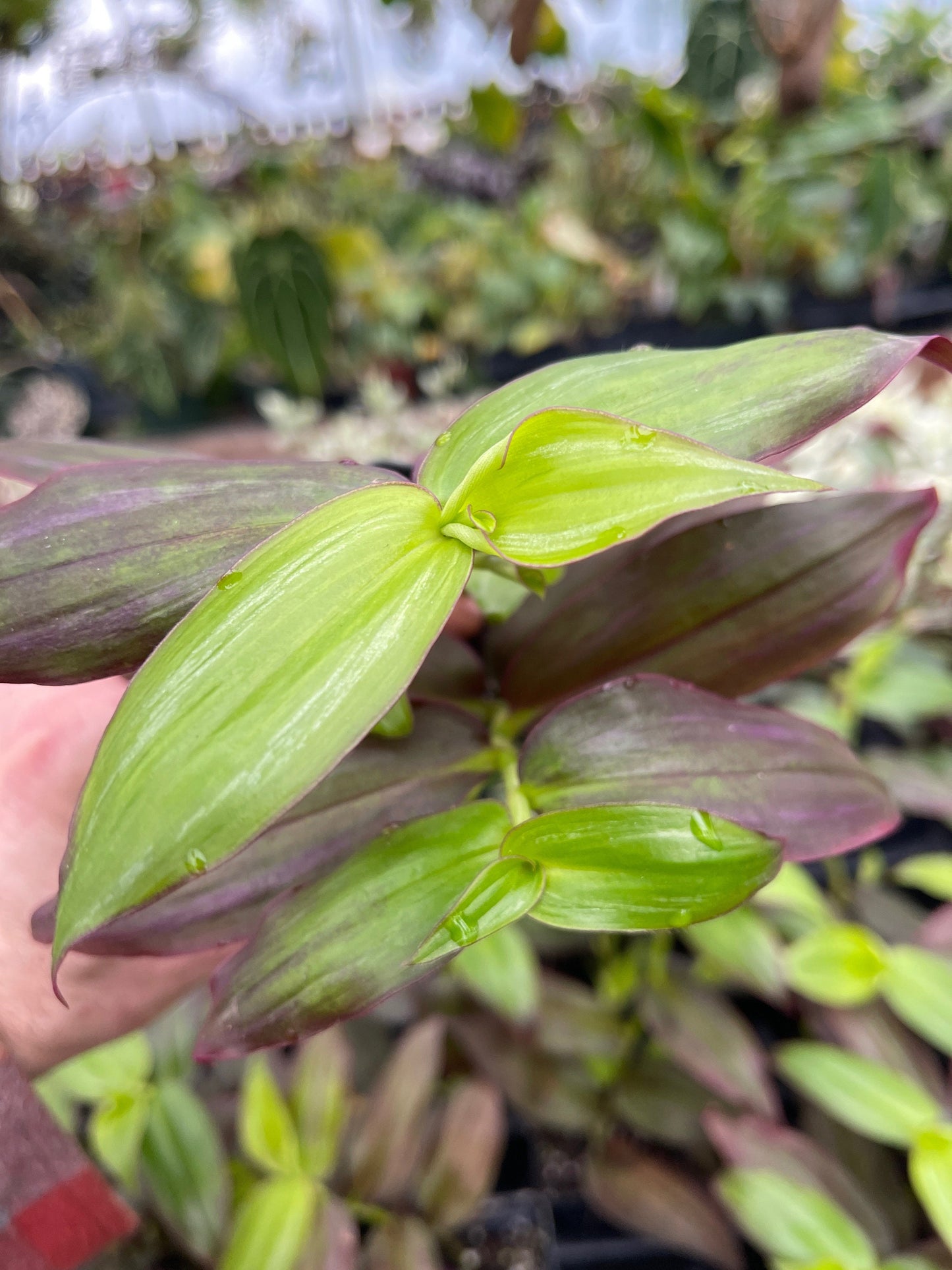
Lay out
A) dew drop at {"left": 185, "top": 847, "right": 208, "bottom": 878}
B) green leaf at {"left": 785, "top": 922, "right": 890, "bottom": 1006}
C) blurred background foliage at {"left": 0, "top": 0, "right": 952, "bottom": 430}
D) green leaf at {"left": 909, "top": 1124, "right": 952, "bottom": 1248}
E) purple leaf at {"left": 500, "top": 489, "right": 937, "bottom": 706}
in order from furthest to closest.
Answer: blurred background foliage at {"left": 0, "top": 0, "right": 952, "bottom": 430} < green leaf at {"left": 785, "top": 922, "right": 890, "bottom": 1006} < green leaf at {"left": 909, "top": 1124, "right": 952, "bottom": 1248} < purple leaf at {"left": 500, "top": 489, "right": 937, "bottom": 706} < dew drop at {"left": 185, "top": 847, "right": 208, "bottom": 878}

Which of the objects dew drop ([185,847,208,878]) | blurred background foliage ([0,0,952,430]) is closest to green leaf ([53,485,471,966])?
dew drop ([185,847,208,878])

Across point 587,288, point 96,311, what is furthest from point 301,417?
point 96,311

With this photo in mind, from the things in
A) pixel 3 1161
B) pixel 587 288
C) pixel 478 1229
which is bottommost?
pixel 478 1229

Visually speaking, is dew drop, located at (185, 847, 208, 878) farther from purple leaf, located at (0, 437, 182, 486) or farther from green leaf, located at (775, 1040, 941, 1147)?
green leaf, located at (775, 1040, 941, 1147)

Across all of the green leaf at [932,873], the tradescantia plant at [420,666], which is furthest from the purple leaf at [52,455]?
the green leaf at [932,873]

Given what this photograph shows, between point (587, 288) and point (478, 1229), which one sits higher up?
point (587, 288)

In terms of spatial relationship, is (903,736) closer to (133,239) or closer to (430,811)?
(430,811)
